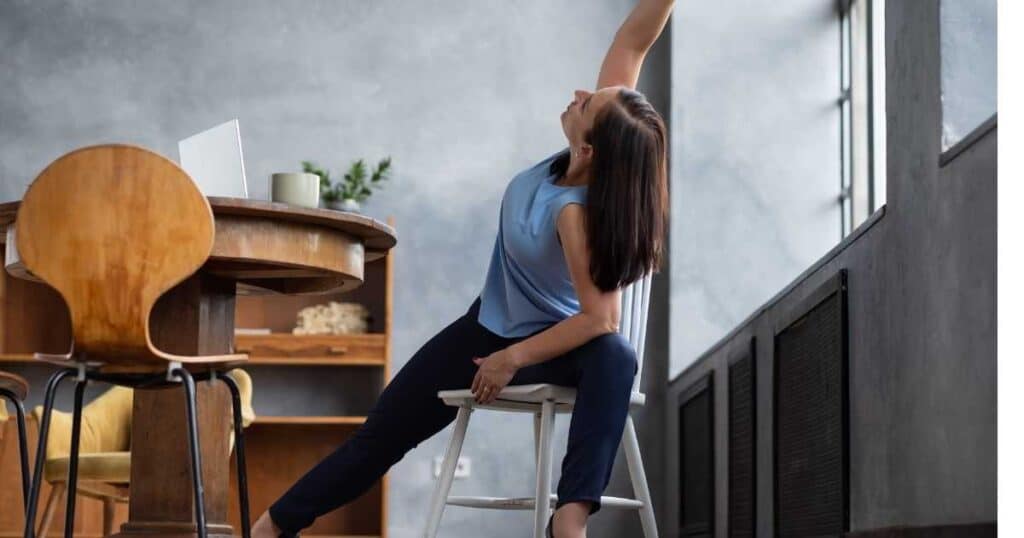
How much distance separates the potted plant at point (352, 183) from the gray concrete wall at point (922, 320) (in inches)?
133

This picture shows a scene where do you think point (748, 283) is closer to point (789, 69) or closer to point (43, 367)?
point (789, 69)

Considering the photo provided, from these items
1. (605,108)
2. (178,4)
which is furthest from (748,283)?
(605,108)

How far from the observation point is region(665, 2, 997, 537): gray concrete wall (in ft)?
6.77

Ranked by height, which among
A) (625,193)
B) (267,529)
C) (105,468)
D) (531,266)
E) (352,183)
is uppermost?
(352,183)

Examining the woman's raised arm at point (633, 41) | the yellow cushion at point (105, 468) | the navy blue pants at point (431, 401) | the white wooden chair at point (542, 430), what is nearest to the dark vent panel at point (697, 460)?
the white wooden chair at point (542, 430)

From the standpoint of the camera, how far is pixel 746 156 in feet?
Answer: 19.4

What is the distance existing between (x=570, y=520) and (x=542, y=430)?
293 millimetres

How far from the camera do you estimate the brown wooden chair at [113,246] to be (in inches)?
97.0

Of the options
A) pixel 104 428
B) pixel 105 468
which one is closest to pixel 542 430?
pixel 105 468

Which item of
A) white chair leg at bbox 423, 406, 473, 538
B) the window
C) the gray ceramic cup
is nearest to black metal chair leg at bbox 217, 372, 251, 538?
white chair leg at bbox 423, 406, 473, 538

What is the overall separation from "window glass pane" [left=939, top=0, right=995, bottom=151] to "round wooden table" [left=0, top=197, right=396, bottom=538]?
1.14m

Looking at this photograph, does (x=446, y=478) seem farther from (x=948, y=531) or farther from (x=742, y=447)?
(x=742, y=447)

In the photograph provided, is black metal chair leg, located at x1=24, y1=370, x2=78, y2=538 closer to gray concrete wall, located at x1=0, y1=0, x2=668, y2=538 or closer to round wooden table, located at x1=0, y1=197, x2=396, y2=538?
round wooden table, located at x1=0, y1=197, x2=396, y2=538

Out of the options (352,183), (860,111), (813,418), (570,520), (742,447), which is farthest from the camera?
(352,183)
